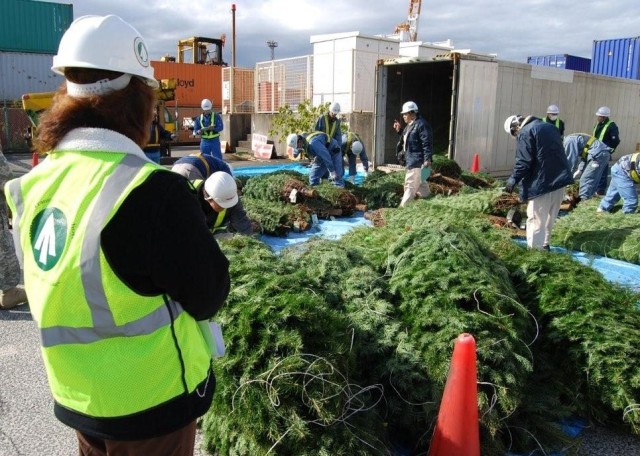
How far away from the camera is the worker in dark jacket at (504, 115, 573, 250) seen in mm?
6941

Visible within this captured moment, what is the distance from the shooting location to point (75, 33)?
5.36 ft

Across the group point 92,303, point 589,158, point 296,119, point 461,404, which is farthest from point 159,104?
point 92,303

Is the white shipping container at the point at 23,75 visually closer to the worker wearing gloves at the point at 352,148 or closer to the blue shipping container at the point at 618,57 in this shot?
the worker wearing gloves at the point at 352,148

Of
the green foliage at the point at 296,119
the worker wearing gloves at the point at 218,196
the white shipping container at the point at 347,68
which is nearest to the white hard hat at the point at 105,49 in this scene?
the worker wearing gloves at the point at 218,196

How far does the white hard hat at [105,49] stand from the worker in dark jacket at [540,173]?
246 inches

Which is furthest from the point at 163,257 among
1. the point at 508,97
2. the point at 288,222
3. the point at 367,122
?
the point at 367,122

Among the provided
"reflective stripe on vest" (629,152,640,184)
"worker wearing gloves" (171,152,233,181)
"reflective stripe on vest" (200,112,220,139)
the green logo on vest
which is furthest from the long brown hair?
"reflective stripe on vest" (200,112,220,139)

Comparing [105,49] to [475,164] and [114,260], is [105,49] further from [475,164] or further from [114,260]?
[475,164]

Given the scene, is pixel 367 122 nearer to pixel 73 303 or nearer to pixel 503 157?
pixel 503 157

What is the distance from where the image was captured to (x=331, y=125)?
11.5 m

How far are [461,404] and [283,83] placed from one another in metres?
19.3

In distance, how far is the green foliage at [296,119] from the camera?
18.2 meters

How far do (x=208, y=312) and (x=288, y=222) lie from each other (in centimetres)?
651

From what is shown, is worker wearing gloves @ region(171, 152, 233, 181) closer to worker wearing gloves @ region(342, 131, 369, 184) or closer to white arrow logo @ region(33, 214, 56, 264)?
white arrow logo @ region(33, 214, 56, 264)
